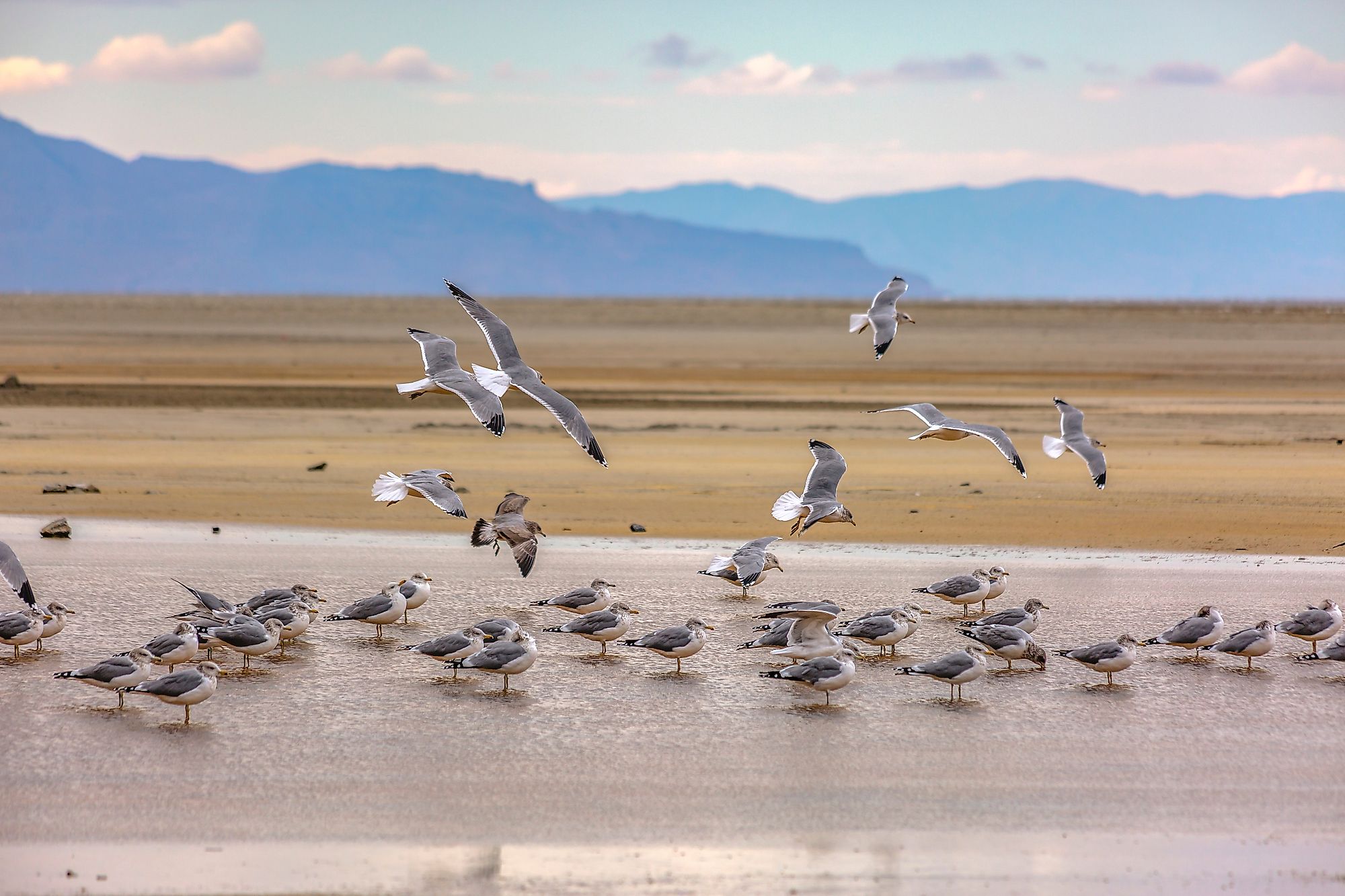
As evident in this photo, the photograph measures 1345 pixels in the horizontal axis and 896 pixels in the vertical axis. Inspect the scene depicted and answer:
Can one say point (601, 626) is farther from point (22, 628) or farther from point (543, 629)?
Result: point (22, 628)

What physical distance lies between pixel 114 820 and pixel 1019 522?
1273 centimetres

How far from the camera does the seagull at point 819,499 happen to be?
516 inches

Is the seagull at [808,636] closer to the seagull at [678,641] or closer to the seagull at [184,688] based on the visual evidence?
the seagull at [678,641]

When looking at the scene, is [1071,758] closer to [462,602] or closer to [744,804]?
[744,804]

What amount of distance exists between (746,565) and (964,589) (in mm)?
2019

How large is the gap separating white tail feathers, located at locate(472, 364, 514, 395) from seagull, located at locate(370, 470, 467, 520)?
932mm

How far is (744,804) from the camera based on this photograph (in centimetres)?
820

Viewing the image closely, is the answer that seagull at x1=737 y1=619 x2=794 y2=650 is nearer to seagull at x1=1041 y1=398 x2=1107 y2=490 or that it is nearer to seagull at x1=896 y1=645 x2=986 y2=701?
seagull at x1=896 y1=645 x2=986 y2=701

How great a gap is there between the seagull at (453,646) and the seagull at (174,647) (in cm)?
162

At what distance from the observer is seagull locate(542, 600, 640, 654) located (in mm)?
11594

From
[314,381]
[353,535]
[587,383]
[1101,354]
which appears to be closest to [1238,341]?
[1101,354]

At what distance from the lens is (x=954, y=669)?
33.9ft

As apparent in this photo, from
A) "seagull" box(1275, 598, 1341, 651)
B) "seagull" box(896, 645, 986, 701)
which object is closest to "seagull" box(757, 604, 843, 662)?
"seagull" box(896, 645, 986, 701)

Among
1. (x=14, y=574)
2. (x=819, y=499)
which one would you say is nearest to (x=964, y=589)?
(x=819, y=499)
